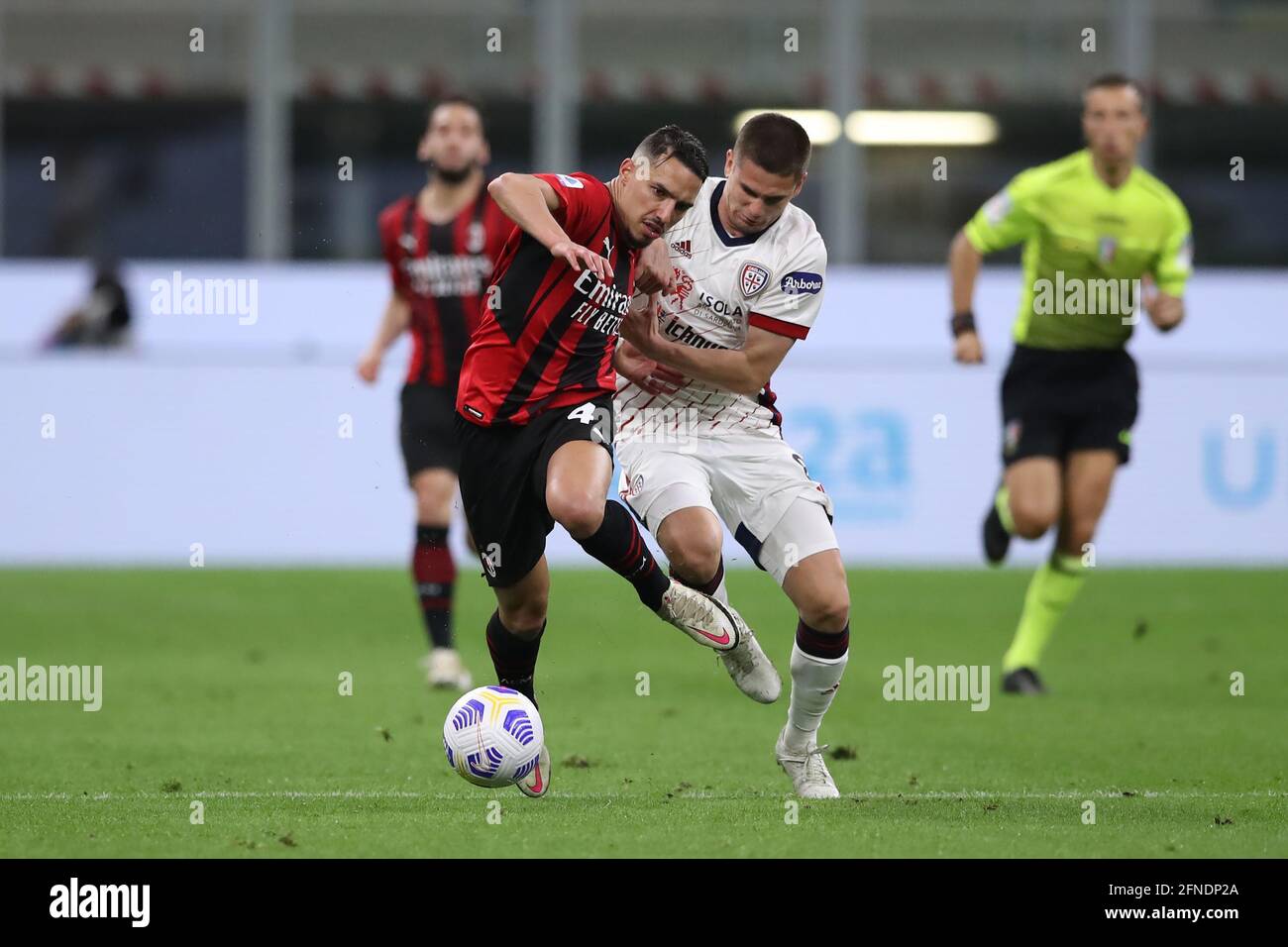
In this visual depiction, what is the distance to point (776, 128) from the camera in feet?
20.5

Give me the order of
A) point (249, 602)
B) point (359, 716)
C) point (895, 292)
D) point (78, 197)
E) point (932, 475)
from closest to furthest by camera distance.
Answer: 1. point (359, 716)
2. point (249, 602)
3. point (932, 475)
4. point (895, 292)
5. point (78, 197)

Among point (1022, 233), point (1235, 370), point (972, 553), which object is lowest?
point (972, 553)

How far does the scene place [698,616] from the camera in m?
6.30

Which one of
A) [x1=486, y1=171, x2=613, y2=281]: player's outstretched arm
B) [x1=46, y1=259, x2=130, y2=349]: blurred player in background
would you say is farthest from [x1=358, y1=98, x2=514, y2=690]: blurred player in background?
[x1=46, y1=259, x2=130, y2=349]: blurred player in background

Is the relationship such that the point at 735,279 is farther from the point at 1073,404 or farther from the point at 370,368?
the point at 370,368

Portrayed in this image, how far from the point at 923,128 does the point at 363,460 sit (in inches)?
288

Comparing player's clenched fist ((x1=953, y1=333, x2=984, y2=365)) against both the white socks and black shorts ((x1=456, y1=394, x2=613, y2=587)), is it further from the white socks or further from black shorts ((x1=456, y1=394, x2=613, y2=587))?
black shorts ((x1=456, y1=394, x2=613, y2=587))

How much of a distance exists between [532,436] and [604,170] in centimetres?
1343

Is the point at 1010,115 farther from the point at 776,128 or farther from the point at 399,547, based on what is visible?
the point at 776,128

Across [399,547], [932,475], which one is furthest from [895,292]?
[399,547]

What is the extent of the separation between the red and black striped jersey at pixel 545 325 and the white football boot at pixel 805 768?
1.29m

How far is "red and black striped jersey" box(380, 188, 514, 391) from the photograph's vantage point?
969 centimetres

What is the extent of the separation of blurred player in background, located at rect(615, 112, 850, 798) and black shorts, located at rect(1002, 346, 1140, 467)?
2.74 metres

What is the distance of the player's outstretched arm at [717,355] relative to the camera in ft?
21.4
